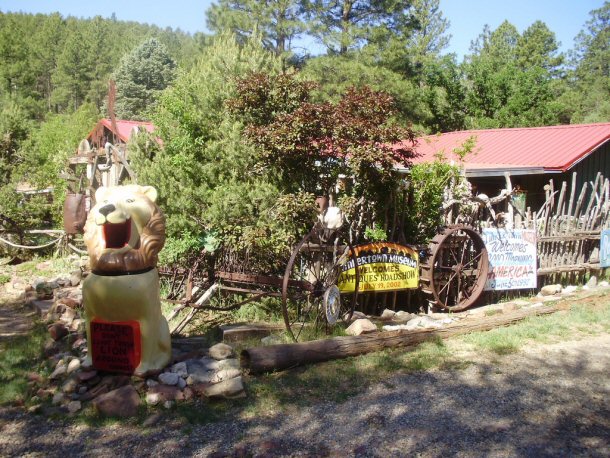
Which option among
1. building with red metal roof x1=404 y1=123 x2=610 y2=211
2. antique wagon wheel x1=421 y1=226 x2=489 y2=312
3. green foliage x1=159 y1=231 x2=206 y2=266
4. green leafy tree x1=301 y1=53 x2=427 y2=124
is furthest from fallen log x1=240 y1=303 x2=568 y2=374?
green leafy tree x1=301 y1=53 x2=427 y2=124

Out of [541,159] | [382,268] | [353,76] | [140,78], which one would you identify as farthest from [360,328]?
[140,78]

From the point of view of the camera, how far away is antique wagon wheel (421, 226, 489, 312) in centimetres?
880

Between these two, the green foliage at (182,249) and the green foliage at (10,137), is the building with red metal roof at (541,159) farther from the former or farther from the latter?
the green foliage at (10,137)

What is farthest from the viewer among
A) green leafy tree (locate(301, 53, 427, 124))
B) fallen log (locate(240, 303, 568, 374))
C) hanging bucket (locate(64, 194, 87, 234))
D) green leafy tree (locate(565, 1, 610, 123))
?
green leafy tree (locate(565, 1, 610, 123))

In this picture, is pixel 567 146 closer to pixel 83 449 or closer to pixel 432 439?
pixel 432 439

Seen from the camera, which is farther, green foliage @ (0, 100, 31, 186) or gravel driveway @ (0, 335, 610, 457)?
green foliage @ (0, 100, 31, 186)

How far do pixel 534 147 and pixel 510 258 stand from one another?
535cm

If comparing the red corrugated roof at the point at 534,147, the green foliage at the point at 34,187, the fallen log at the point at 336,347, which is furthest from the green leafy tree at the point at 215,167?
the green foliage at the point at 34,187

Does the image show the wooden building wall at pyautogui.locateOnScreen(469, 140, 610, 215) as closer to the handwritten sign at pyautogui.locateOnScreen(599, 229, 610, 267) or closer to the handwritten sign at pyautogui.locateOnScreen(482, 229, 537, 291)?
the handwritten sign at pyautogui.locateOnScreen(599, 229, 610, 267)

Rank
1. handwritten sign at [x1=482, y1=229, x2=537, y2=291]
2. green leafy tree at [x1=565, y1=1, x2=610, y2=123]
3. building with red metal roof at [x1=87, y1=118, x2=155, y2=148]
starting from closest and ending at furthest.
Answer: handwritten sign at [x1=482, y1=229, x2=537, y2=291] < building with red metal roof at [x1=87, y1=118, x2=155, y2=148] < green leafy tree at [x1=565, y1=1, x2=610, y2=123]

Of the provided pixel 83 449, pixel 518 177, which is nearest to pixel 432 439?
pixel 83 449

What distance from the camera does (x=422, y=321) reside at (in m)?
7.74

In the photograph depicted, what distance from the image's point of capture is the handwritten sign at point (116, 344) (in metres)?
5.24

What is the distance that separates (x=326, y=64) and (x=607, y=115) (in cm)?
2044
